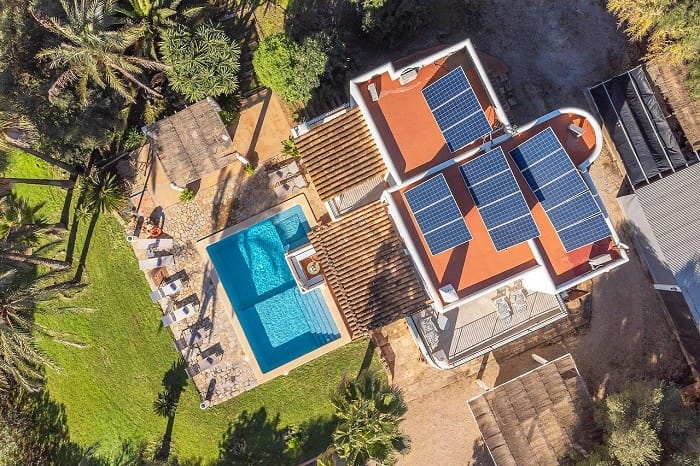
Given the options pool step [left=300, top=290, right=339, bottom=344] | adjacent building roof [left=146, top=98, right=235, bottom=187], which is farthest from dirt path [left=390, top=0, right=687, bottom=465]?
adjacent building roof [left=146, top=98, right=235, bottom=187]

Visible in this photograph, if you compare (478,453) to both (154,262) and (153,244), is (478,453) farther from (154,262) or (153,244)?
(153,244)

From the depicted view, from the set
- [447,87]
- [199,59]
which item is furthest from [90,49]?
[447,87]

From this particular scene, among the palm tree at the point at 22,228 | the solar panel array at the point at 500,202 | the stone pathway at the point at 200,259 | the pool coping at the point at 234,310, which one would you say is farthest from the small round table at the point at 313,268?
the palm tree at the point at 22,228

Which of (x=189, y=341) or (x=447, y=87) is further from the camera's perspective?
(x=189, y=341)

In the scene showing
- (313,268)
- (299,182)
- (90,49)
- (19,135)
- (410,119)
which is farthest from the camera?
(299,182)

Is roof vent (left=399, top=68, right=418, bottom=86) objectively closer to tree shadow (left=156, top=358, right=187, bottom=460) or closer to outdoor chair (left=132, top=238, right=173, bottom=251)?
outdoor chair (left=132, top=238, right=173, bottom=251)

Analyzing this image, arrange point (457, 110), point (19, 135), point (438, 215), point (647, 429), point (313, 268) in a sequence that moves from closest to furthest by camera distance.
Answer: point (438, 215), point (457, 110), point (647, 429), point (19, 135), point (313, 268)

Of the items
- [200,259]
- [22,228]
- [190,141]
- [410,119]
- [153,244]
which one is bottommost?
[200,259]
